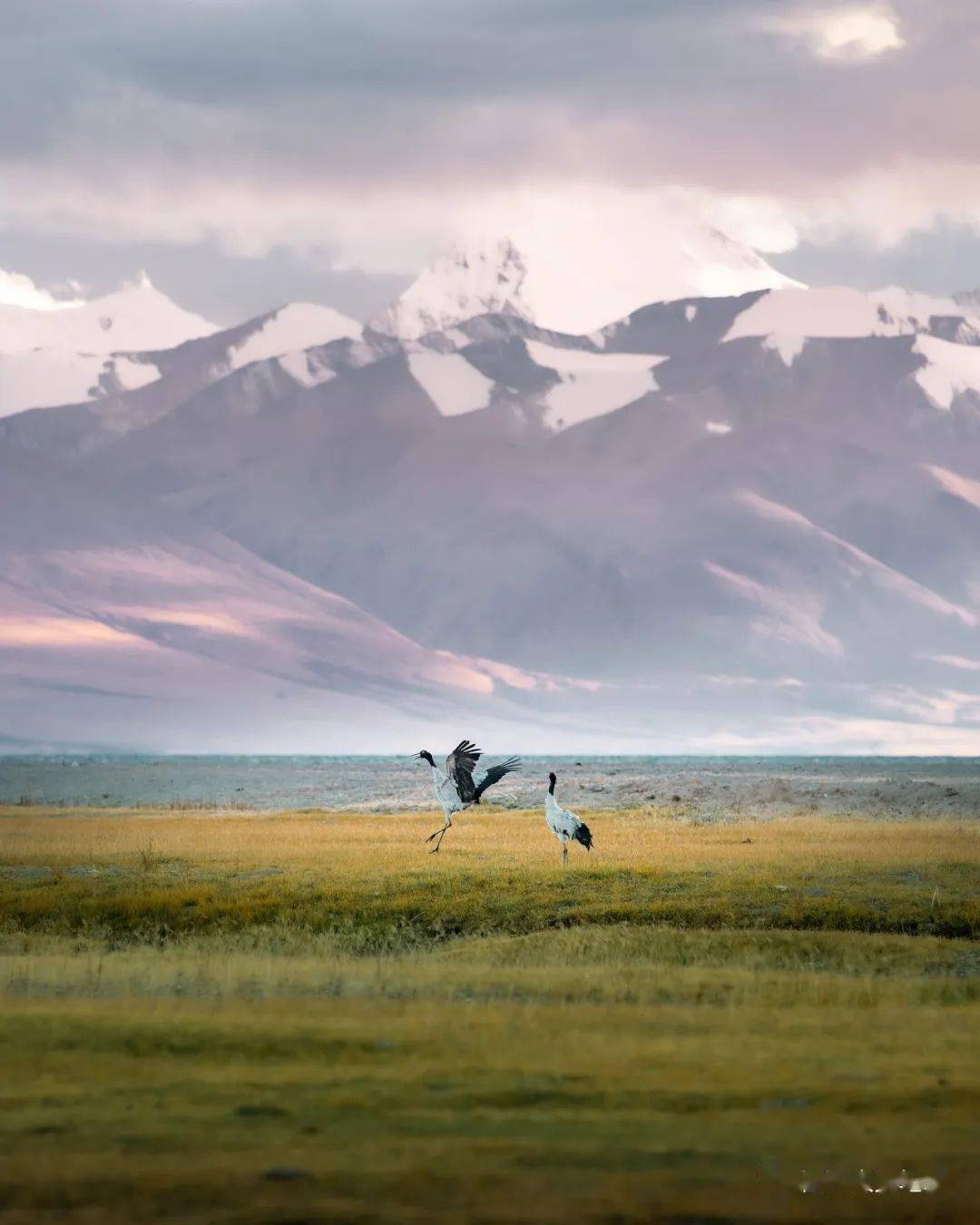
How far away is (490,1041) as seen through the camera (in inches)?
764

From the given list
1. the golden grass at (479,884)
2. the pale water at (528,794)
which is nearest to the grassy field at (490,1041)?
the golden grass at (479,884)

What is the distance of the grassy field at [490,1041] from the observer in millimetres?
12891

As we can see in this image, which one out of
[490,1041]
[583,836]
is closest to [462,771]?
[583,836]

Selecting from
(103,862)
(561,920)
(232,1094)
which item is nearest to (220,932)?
(561,920)

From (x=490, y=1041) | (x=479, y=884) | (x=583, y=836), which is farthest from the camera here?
(x=583, y=836)

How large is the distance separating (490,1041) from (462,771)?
97.8ft

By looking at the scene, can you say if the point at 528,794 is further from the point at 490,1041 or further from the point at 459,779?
the point at 490,1041

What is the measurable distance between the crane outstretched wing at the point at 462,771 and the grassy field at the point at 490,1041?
4937 millimetres

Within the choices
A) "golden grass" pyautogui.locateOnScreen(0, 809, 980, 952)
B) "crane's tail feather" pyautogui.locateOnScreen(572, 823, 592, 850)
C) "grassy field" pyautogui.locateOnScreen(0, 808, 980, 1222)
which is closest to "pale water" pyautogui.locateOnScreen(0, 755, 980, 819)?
"golden grass" pyautogui.locateOnScreen(0, 809, 980, 952)

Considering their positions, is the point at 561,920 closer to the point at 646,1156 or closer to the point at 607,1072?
the point at 607,1072

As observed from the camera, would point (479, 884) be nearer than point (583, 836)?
Yes

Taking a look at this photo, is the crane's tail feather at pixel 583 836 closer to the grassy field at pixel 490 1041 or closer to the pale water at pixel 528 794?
the grassy field at pixel 490 1041

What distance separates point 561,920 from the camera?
36.0 m

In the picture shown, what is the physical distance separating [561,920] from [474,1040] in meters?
16.9
